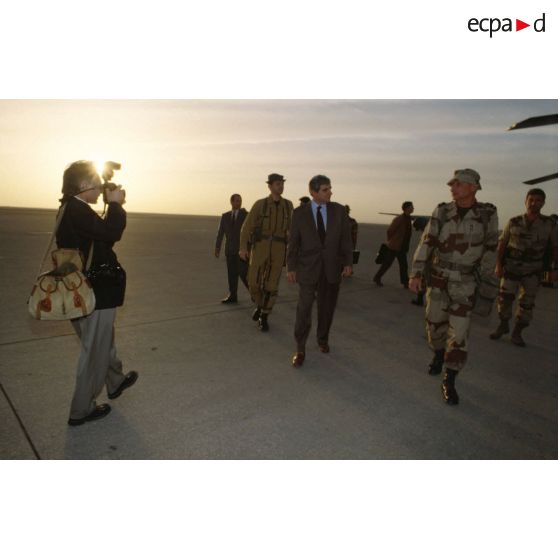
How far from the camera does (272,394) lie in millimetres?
3273

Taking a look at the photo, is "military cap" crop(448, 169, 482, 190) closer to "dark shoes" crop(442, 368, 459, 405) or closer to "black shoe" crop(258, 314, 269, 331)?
"dark shoes" crop(442, 368, 459, 405)

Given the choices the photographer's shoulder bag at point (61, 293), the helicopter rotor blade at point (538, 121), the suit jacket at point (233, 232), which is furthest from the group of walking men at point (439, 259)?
the helicopter rotor blade at point (538, 121)

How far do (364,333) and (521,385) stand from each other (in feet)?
6.15

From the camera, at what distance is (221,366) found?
12.6 ft

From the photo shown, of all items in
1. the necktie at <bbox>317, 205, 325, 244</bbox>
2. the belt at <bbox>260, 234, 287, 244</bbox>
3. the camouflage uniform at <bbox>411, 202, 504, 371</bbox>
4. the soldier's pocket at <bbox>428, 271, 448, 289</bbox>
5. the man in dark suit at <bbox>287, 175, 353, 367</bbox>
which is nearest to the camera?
the camouflage uniform at <bbox>411, 202, 504, 371</bbox>

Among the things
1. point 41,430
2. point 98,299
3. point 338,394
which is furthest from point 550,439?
point 41,430

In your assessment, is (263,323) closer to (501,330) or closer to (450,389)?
(450,389)

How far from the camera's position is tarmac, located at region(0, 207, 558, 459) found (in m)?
2.57

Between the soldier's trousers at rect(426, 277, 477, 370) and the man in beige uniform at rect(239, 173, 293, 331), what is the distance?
2126mm

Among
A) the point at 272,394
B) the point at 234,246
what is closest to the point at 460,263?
the point at 272,394

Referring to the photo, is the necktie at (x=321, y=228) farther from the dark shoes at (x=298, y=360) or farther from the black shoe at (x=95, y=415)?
the black shoe at (x=95, y=415)

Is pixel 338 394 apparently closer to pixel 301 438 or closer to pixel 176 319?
pixel 301 438

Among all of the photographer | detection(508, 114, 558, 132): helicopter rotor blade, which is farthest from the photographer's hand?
detection(508, 114, 558, 132): helicopter rotor blade

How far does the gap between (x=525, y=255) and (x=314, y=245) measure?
287cm
